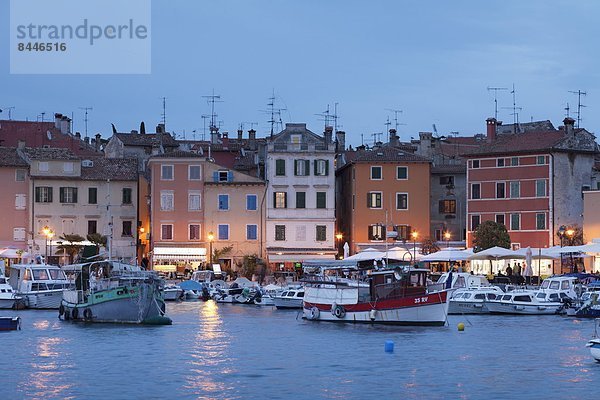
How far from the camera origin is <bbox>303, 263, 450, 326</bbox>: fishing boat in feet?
182

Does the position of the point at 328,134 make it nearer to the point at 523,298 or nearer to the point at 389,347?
the point at 523,298

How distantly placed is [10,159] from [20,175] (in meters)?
1.16

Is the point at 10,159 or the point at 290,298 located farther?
the point at 10,159

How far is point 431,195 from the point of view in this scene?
92.2 metres

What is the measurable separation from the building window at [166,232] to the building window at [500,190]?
778 inches

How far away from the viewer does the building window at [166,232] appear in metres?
87.0

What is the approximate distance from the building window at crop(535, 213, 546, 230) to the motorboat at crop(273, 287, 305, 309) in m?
20.3

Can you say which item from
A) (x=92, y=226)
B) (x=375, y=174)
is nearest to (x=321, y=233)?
(x=375, y=174)

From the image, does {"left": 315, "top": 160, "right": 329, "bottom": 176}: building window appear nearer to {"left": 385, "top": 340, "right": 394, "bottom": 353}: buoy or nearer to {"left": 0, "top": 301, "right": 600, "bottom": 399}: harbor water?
{"left": 0, "top": 301, "right": 600, "bottom": 399}: harbor water

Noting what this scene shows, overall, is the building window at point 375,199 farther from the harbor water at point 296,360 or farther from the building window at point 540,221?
the harbor water at point 296,360

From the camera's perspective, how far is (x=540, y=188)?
8538 centimetres

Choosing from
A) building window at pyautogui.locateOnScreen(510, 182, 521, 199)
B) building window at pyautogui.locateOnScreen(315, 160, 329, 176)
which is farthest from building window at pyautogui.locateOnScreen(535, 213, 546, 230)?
building window at pyautogui.locateOnScreen(315, 160, 329, 176)

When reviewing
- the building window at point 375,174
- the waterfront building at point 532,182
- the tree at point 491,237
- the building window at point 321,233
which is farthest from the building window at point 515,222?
the building window at point 321,233

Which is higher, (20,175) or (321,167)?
(321,167)
